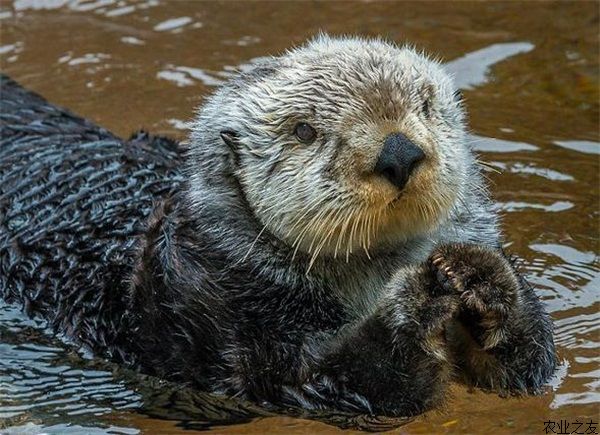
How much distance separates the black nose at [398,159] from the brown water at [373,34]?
1.05m

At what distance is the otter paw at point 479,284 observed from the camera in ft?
14.7

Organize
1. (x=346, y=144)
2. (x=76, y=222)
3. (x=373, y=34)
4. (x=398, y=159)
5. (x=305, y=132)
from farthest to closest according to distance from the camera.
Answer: (x=373, y=34), (x=76, y=222), (x=305, y=132), (x=346, y=144), (x=398, y=159)

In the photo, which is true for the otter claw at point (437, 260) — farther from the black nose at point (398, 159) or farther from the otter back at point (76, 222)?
the otter back at point (76, 222)

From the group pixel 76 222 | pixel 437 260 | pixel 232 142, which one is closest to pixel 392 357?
pixel 437 260

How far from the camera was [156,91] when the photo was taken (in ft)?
27.3

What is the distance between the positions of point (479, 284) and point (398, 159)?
59 centimetres

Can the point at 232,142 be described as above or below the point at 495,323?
above

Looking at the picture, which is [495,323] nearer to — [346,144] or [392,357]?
[392,357]

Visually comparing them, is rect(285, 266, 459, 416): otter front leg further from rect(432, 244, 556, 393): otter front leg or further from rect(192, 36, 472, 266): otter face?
rect(192, 36, 472, 266): otter face

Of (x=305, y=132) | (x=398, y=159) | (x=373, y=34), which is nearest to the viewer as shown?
(x=398, y=159)

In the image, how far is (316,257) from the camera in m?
4.88

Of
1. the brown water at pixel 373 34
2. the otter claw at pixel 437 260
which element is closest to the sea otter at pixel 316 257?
the otter claw at pixel 437 260

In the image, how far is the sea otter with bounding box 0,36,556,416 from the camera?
4508 mm

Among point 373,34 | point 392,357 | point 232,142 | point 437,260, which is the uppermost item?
point 232,142
